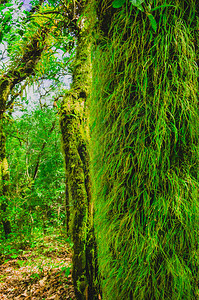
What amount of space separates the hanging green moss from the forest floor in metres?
2.34

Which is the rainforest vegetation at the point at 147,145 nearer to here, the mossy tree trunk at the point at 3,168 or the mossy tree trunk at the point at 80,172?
the mossy tree trunk at the point at 80,172

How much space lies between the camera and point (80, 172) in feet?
8.08

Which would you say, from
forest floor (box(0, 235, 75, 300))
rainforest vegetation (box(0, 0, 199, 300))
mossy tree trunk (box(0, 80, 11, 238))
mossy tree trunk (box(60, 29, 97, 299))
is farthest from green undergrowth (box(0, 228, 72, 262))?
rainforest vegetation (box(0, 0, 199, 300))

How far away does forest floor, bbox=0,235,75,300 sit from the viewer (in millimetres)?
2982

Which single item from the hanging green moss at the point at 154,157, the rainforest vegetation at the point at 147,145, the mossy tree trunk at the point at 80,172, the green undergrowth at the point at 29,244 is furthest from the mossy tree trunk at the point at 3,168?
the hanging green moss at the point at 154,157

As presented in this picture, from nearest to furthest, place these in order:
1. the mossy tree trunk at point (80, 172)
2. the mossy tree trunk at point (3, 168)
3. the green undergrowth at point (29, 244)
Result: the mossy tree trunk at point (80, 172)
the green undergrowth at point (29, 244)
the mossy tree trunk at point (3, 168)

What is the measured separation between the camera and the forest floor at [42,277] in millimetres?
2982

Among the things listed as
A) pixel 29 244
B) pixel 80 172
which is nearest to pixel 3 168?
pixel 29 244

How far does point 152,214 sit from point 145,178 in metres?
0.17

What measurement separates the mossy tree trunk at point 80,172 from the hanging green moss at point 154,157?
4.58ft

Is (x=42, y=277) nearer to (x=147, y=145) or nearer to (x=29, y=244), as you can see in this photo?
(x=29, y=244)

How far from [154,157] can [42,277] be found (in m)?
4.07

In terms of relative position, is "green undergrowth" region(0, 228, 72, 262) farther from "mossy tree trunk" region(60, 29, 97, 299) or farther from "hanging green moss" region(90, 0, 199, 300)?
"hanging green moss" region(90, 0, 199, 300)

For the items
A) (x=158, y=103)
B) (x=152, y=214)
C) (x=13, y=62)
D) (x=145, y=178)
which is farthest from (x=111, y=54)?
(x=13, y=62)
